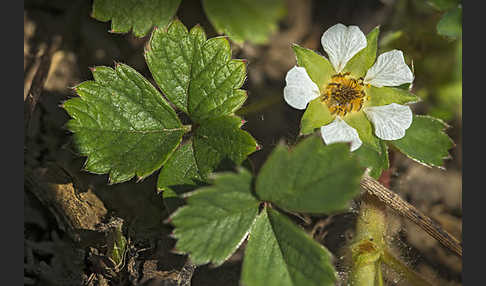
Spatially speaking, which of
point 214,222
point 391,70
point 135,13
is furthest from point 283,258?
point 135,13

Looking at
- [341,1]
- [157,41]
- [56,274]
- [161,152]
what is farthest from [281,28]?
[56,274]

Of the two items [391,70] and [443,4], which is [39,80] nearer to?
[391,70]

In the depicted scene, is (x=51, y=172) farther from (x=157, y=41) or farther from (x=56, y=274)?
(x=157, y=41)

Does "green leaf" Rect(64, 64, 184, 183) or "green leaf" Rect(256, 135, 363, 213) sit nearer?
"green leaf" Rect(256, 135, 363, 213)

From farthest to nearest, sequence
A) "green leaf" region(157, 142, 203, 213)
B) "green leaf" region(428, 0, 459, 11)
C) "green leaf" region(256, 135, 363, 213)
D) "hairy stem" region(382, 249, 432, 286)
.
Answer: "green leaf" region(428, 0, 459, 11) → "hairy stem" region(382, 249, 432, 286) → "green leaf" region(157, 142, 203, 213) → "green leaf" region(256, 135, 363, 213)

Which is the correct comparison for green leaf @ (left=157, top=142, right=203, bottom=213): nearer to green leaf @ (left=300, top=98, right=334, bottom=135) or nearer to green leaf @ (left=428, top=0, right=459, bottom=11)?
green leaf @ (left=300, top=98, right=334, bottom=135)

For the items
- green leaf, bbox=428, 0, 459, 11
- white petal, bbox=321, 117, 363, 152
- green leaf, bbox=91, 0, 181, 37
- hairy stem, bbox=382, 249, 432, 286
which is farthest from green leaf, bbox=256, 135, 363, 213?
green leaf, bbox=428, 0, 459, 11

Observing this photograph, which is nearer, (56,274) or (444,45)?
(56,274)
